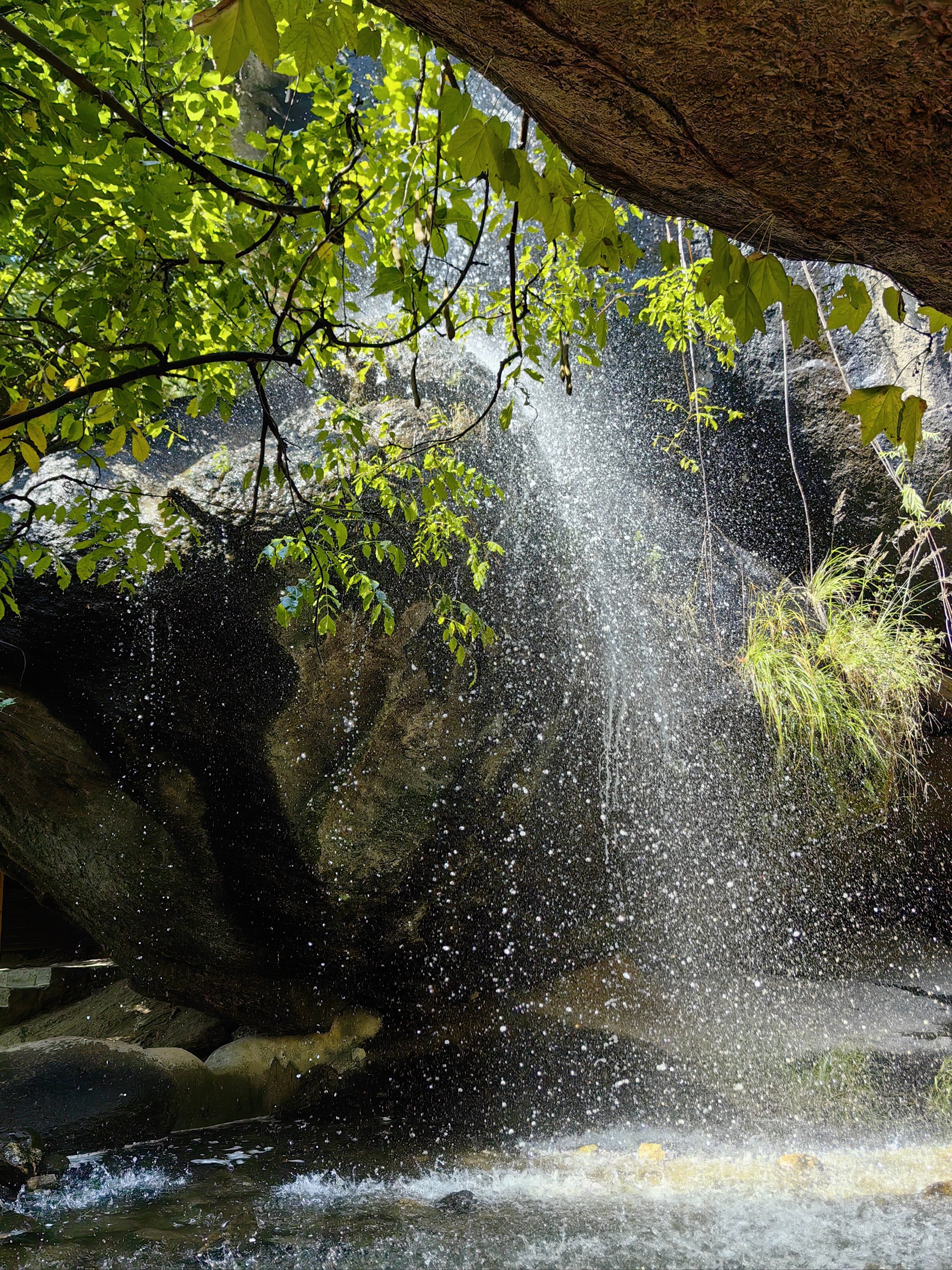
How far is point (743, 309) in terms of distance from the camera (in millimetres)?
1253

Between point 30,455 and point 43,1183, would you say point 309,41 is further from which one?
point 43,1183

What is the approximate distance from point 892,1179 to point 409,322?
4.18 m

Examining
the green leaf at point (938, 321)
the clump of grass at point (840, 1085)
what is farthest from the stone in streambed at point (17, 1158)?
the green leaf at point (938, 321)

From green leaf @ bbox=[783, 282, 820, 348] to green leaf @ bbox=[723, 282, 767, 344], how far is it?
4 centimetres

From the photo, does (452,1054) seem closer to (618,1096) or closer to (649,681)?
(618,1096)

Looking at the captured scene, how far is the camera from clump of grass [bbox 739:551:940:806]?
220 inches

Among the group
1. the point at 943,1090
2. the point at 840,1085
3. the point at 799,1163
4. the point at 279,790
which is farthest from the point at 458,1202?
the point at 943,1090

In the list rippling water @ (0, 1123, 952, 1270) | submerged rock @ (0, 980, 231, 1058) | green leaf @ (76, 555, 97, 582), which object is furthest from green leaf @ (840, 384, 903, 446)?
submerged rock @ (0, 980, 231, 1058)

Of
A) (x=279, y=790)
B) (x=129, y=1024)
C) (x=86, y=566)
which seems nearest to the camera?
(x=86, y=566)

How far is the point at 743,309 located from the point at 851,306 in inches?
7.9

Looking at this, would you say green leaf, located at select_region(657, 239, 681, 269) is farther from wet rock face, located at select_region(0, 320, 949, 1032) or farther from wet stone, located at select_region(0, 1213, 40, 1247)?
wet stone, located at select_region(0, 1213, 40, 1247)

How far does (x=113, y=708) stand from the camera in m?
4.93

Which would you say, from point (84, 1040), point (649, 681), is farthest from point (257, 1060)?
point (649, 681)

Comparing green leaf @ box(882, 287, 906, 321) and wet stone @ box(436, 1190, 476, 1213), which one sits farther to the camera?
Result: wet stone @ box(436, 1190, 476, 1213)
